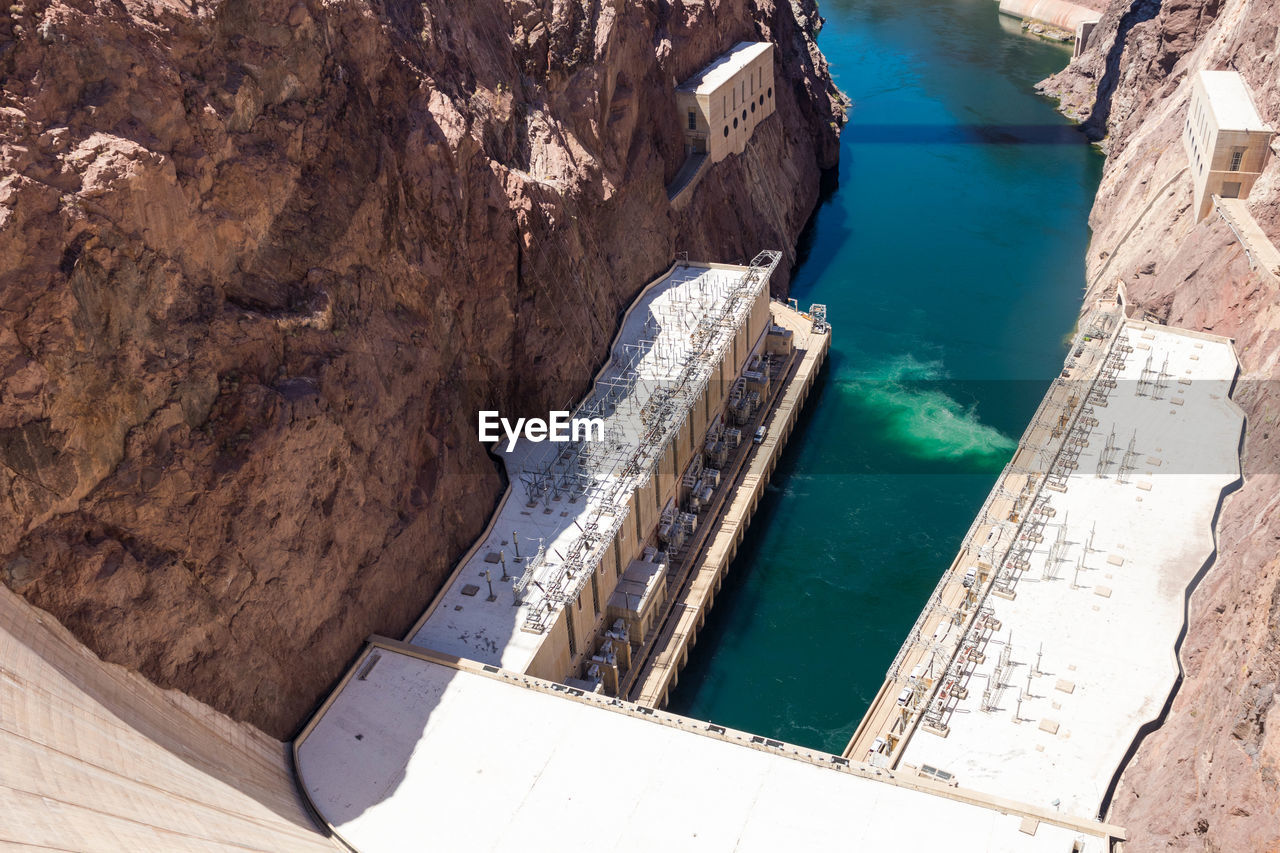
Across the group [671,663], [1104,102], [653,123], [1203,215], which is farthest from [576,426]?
[1104,102]

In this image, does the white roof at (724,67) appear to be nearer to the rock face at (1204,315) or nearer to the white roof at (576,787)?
the rock face at (1204,315)

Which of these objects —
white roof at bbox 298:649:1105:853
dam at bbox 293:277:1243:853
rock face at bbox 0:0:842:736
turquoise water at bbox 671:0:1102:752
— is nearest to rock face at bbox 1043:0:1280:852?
dam at bbox 293:277:1243:853

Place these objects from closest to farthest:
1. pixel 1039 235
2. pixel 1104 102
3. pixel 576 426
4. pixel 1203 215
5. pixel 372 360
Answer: pixel 372 360 < pixel 576 426 < pixel 1203 215 < pixel 1039 235 < pixel 1104 102

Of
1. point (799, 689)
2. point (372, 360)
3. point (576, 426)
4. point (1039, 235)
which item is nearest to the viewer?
point (372, 360)

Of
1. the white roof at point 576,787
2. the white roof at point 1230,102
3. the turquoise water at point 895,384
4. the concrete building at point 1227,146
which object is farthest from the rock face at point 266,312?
the white roof at point 1230,102

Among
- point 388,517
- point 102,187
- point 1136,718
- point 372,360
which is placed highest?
point 102,187

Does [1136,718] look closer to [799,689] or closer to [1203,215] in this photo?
[799,689]
